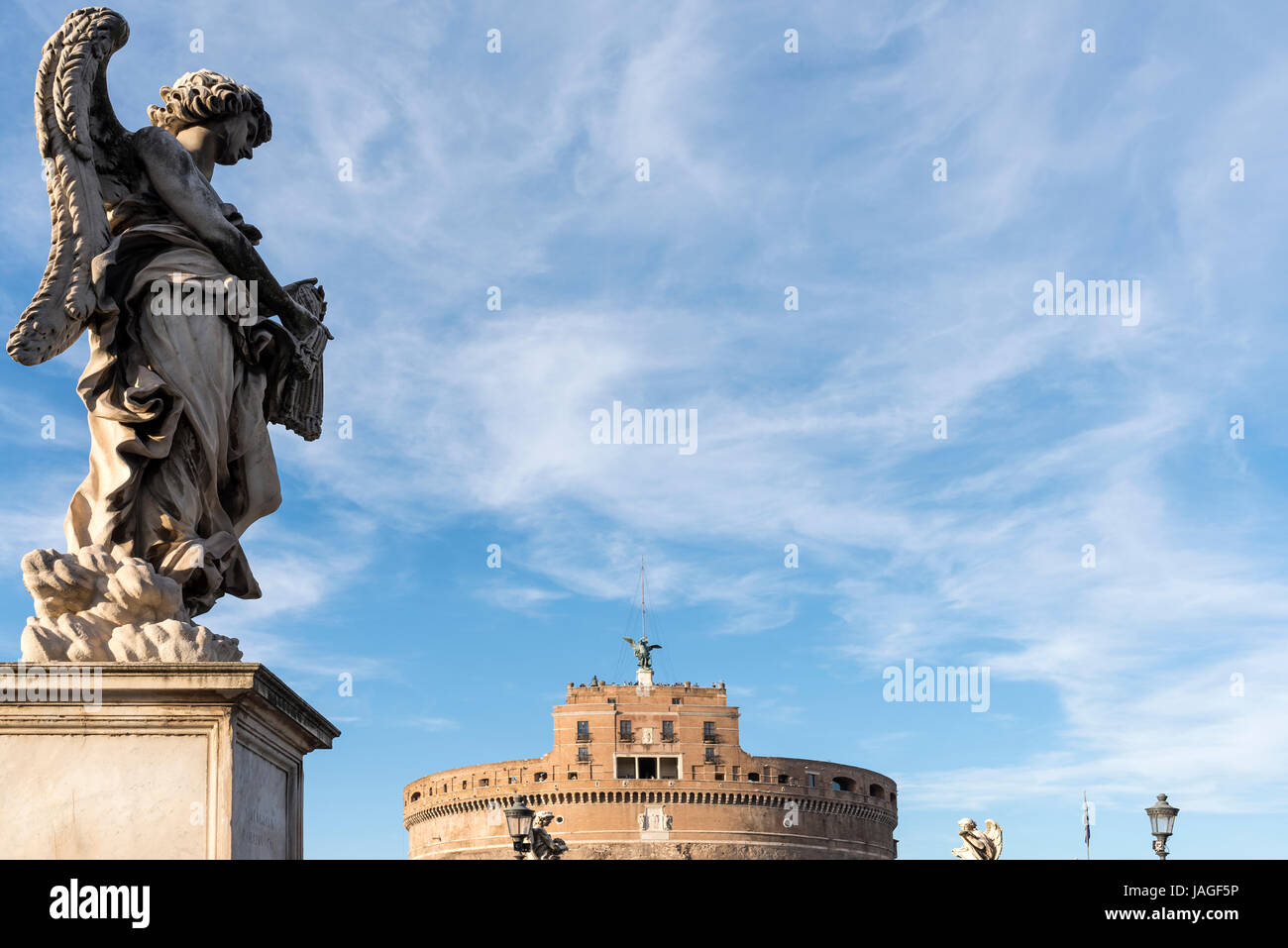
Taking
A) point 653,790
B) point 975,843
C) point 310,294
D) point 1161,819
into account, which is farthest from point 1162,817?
point 653,790

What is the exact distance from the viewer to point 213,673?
12.5 feet

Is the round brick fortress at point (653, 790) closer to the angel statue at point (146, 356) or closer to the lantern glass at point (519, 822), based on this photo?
the lantern glass at point (519, 822)

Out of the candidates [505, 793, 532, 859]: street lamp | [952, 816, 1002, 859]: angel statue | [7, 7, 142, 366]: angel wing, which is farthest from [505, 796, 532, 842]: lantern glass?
[7, 7, 142, 366]: angel wing

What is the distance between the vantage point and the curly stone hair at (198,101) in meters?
4.81

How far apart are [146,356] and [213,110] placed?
0.96 m

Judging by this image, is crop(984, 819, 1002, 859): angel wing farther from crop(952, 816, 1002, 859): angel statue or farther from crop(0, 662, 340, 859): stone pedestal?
crop(0, 662, 340, 859): stone pedestal

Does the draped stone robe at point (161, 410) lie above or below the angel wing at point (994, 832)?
above

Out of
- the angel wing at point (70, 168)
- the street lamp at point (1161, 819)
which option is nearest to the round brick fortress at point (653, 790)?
the street lamp at point (1161, 819)

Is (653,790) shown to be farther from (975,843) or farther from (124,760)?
(124,760)

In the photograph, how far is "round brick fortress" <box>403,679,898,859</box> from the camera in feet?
244

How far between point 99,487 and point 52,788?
3.22 ft

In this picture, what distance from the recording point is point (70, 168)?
432 centimetres
